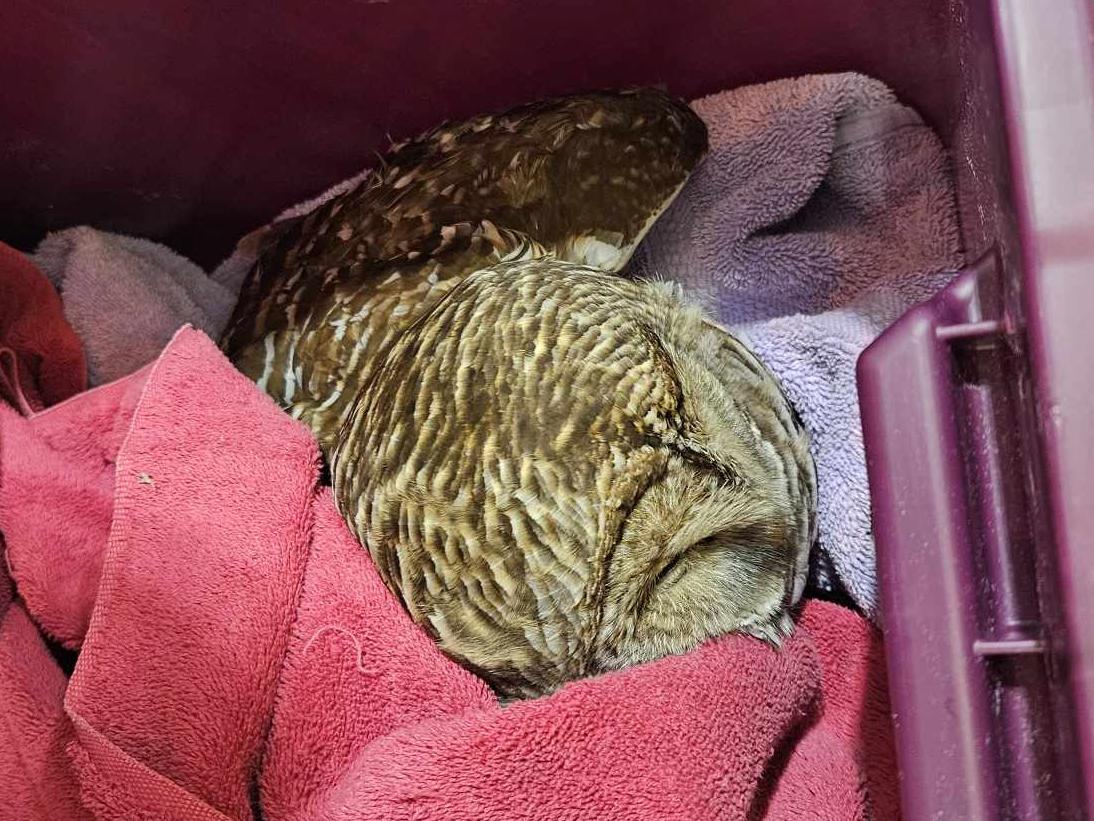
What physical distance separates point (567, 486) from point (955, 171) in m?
0.53

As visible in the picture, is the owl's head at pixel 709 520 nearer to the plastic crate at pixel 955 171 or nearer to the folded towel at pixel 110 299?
the plastic crate at pixel 955 171

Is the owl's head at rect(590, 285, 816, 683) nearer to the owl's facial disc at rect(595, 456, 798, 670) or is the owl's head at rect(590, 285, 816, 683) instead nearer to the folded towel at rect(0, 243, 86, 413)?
the owl's facial disc at rect(595, 456, 798, 670)

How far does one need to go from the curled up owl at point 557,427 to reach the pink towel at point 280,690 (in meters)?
0.04

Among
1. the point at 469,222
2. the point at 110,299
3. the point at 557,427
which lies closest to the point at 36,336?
the point at 110,299

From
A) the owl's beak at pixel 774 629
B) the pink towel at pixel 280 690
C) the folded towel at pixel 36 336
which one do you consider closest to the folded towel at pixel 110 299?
the folded towel at pixel 36 336

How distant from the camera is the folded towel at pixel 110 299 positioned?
1.09 metres

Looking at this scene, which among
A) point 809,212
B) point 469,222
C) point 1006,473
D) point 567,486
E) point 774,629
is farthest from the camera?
point 809,212

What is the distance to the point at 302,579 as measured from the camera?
0.86 meters

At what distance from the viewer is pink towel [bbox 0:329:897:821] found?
0.76m

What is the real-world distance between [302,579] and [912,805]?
457 millimetres

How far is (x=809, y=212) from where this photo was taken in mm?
1162

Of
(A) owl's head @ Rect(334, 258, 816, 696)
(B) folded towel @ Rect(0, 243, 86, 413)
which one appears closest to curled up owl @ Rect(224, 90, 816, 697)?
(A) owl's head @ Rect(334, 258, 816, 696)

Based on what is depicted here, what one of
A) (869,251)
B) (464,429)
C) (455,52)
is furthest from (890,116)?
(464,429)

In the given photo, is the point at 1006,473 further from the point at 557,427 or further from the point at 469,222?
the point at 469,222
